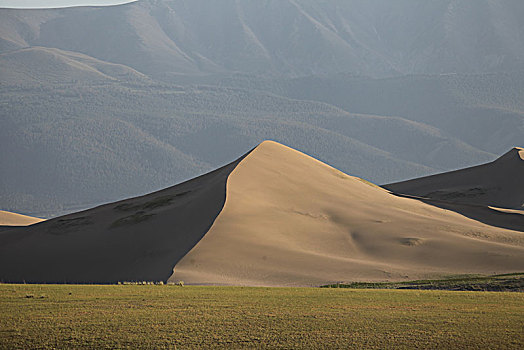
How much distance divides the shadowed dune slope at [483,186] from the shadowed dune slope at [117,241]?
36726mm

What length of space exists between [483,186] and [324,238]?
47.6 metres

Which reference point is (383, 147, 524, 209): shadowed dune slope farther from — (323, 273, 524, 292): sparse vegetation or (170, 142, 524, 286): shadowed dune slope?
(323, 273, 524, 292): sparse vegetation

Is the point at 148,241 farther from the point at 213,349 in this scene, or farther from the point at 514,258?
the point at 213,349

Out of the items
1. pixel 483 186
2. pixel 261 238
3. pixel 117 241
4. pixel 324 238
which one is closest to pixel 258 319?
pixel 261 238

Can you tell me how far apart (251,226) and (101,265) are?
24.6ft

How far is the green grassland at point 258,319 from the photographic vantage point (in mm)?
14383

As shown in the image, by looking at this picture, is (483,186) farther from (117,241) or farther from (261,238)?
(117,241)

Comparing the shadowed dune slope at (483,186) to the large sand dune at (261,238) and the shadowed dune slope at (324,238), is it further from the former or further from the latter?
the shadowed dune slope at (324,238)

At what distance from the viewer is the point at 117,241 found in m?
36.5

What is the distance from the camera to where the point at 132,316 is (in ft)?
55.3

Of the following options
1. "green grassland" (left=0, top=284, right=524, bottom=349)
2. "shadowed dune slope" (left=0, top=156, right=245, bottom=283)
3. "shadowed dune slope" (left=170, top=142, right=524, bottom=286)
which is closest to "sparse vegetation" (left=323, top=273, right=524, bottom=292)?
"shadowed dune slope" (left=170, top=142, right=524, bottom=286)

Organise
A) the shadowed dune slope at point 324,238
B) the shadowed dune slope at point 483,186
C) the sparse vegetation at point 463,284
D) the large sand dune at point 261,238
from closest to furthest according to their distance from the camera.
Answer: the sparse vegetation at point 463,284, the shadowed dune slope at point 324,238, the large sand dune at point 261,238, the shadowed dune slope at point 483,186

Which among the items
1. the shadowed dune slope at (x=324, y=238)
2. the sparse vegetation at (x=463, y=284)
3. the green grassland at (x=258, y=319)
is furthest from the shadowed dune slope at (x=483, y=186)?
the green grassland at (x=258, y=319)

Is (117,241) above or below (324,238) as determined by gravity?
below
